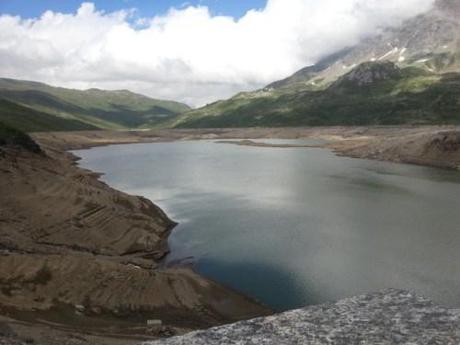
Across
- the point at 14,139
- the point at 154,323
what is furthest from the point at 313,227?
the point at 14,139

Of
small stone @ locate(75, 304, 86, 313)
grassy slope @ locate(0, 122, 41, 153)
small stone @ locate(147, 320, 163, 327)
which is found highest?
grassy slope @ locate(0, 122, 41, 153)

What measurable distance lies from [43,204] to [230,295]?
25630 millimetres

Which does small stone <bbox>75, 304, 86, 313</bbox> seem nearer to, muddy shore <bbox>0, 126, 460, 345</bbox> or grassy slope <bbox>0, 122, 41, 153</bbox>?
muddy shore <bbox>0, 126, 460, 345</bbox>

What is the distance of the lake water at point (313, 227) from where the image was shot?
4112 cm

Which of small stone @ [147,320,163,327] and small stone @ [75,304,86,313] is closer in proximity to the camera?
small stone @ [147,320,163,327]

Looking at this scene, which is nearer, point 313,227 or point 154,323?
point 154,323

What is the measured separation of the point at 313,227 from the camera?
5925cm

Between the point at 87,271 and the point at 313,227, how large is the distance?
96.4 feet

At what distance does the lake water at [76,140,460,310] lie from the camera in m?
41.1

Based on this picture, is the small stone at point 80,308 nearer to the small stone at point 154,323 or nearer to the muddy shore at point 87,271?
the muddy shore at point 87,271

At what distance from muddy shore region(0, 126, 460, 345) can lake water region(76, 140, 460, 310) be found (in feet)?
12.6

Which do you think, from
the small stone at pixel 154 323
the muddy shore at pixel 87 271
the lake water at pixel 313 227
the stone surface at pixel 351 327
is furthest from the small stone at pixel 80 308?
the stone surface at pixel 351 327

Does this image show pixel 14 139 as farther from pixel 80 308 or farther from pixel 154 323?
pixel 154 323

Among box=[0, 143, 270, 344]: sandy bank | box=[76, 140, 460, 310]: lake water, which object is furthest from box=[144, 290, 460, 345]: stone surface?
box=[76, 140, 460, 310]: lake water
